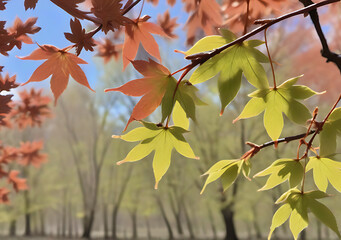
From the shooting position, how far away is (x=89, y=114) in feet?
43.9

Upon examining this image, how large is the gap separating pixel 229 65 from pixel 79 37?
0.73ft

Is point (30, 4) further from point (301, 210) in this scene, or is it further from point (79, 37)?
point (301, 210)

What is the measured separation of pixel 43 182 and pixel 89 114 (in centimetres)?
424

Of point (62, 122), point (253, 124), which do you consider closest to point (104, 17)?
point (253, 124)

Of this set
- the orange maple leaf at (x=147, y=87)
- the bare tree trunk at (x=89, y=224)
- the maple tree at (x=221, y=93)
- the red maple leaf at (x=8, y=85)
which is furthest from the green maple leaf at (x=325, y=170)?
the bare tree trunk at (x=89, y=224)

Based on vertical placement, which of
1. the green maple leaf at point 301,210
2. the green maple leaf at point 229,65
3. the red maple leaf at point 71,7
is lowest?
the green maple leaf at point 301,210

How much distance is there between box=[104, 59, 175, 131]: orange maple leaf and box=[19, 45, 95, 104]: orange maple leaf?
0.34 feet

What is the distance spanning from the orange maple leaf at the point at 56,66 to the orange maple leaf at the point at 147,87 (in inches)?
4.1

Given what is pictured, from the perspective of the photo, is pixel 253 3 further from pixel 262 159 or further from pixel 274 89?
pixel 262 159

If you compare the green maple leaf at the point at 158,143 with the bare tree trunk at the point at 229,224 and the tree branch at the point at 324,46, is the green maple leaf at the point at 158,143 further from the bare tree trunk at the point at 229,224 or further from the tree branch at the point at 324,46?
the bare tree trunk at the point at 229,224

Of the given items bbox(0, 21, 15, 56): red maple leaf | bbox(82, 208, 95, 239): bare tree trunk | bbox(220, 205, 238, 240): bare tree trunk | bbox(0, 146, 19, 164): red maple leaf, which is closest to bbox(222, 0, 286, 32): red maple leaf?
bbox(0, 21, 15, 56): red maple leaf

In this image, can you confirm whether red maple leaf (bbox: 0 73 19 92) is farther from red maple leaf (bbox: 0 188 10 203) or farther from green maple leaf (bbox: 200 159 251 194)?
→ red maple leaf (bbox: 0 188 10 203)

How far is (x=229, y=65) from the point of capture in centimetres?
38

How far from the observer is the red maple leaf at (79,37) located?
1.41 feet
